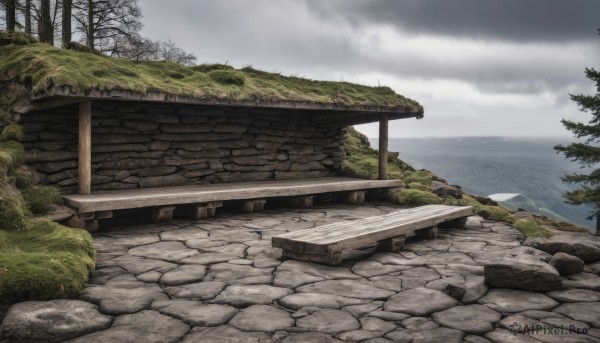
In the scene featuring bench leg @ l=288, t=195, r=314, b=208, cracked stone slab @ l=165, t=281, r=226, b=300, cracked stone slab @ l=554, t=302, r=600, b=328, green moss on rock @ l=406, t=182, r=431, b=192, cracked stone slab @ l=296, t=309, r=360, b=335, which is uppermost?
green moss on rock @ l=406, t=182, r=431, b=192

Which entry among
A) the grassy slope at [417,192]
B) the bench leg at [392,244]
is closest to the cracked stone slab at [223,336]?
the bench leg at [392,244]

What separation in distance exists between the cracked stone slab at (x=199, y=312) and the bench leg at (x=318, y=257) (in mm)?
1513

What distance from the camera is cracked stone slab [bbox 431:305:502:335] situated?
3.36 meters

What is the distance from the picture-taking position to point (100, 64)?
7121 mm

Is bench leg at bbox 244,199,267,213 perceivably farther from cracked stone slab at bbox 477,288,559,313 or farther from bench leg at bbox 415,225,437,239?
cracked stone slab at bbox 477,288,559,313

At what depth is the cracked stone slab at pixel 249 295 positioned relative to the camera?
3.81 metres

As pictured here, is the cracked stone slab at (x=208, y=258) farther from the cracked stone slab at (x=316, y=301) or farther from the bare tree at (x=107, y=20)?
the bare tree at (x=107, y=20)

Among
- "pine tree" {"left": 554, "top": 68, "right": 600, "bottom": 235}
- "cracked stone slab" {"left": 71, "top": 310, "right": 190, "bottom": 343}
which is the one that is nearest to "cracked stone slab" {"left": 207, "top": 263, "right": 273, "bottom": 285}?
"cracked stone slab" {"left": 71, "top": 310, "right": 190, "bottom": 343}

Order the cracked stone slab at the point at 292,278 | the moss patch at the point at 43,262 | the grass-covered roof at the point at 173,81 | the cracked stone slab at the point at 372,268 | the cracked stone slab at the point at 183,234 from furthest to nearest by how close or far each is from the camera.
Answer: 1. the grass-covered roof at the point at 173,81
2. the cracked stone slab at the point at 183,234
3. the cracked stone slab at the point at 372,268
4. the cracked stone slab at the point at 292,278
5. the moss patch at the point at 43,262

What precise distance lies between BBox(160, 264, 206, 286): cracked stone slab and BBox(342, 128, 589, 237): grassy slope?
16.3ft

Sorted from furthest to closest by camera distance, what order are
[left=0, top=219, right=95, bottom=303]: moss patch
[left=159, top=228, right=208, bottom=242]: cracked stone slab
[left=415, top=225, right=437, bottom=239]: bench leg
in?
[left=415, top=225, right=437, bottom=239]: bench leg < [left=159, top=228, right=208, bottom=242]: cracked stone slab < [left=0, top=219, right=95, bottom=303]: moss patch

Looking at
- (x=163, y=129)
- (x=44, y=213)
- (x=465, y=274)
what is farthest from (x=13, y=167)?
(x=465, y=274)

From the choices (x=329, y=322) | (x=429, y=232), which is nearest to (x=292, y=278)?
(x=329, y=322)

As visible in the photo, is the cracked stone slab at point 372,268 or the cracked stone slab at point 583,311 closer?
the cracked stone slab at point 583,311
